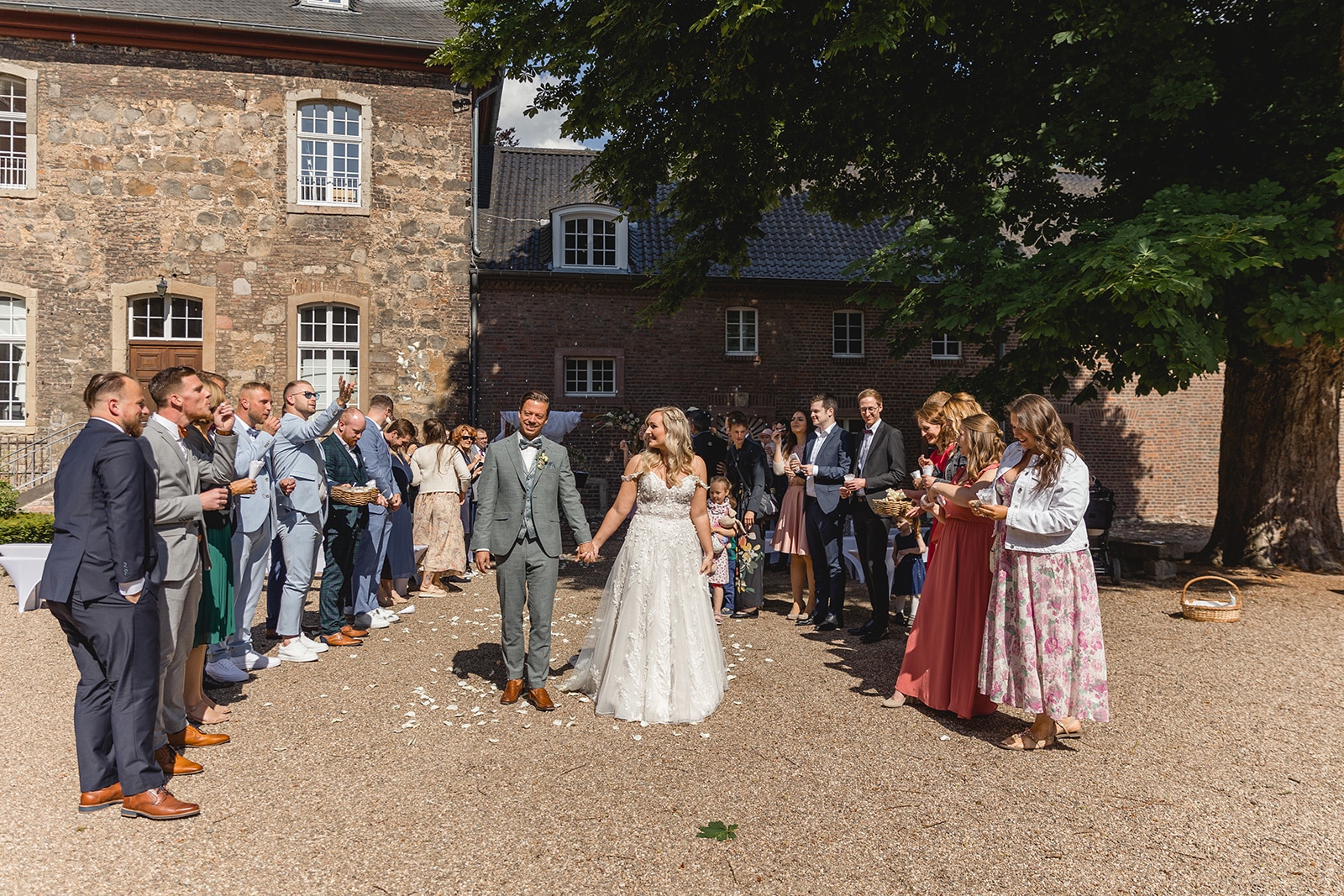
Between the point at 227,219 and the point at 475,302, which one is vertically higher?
the point at 227,219

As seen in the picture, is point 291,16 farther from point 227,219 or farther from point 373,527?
point 373,527

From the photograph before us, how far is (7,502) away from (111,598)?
10771 millimetres

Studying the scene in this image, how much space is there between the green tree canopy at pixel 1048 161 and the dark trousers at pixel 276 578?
5.43m

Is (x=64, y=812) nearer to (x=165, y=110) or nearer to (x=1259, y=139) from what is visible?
(x=1259, y=139)

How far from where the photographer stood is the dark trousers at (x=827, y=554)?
8.19 m

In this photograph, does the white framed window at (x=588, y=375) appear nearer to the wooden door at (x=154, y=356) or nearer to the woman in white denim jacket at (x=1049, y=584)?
the wooden door at (x=154, y=356)

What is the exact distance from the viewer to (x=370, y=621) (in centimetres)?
827

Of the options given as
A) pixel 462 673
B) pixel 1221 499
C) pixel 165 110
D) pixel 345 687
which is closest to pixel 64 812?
pixel 345 687

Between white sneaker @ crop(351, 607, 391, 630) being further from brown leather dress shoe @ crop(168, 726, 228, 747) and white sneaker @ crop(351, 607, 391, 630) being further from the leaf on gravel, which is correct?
the leaf on gravel

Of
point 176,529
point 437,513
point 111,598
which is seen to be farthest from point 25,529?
point 111,598

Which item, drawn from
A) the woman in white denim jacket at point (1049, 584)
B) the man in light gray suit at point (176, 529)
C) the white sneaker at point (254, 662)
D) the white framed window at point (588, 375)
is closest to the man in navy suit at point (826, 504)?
the woman in white denim jacket at point (1049, 584)

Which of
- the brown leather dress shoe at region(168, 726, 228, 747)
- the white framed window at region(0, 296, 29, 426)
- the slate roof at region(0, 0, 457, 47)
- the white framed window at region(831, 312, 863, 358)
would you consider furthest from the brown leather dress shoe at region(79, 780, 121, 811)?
the white framed window at region(831, 312, 863, 358)

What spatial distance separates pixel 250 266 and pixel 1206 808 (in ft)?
56.2

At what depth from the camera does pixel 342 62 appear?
17.0m
